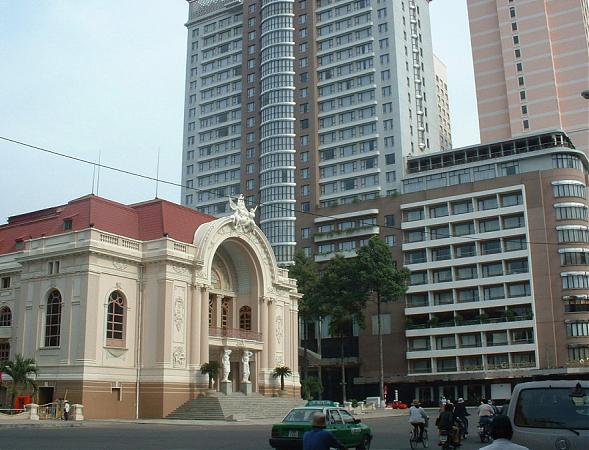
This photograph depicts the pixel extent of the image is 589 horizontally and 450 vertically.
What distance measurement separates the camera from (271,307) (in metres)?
57.8

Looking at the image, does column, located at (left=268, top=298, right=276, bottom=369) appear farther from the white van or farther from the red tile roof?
the white van

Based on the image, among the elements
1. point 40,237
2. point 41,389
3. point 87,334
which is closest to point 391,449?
point 87,334

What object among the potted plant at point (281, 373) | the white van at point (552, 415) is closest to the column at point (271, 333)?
the potted plant at point (281, 373)

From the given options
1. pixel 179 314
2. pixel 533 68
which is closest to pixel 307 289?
pixel 179 314

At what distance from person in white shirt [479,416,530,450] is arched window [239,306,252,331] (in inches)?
2002

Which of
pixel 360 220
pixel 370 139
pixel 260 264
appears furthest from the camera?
pixel 370 139

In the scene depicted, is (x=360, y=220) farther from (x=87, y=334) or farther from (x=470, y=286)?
(x=87, y=334)

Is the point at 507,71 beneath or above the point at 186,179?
above

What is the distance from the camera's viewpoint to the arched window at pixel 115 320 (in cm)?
4594

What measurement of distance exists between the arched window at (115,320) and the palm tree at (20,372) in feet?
16.3

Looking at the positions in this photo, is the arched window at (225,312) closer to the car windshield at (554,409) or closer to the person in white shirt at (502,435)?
the car windshield at (554,409)

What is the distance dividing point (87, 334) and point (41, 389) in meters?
5.02

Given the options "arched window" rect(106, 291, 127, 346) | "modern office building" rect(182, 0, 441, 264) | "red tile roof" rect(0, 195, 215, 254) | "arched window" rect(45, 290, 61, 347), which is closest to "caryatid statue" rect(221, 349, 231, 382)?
"arched window" rect(106, 291, 127, 346)

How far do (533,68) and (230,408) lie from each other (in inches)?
3013
